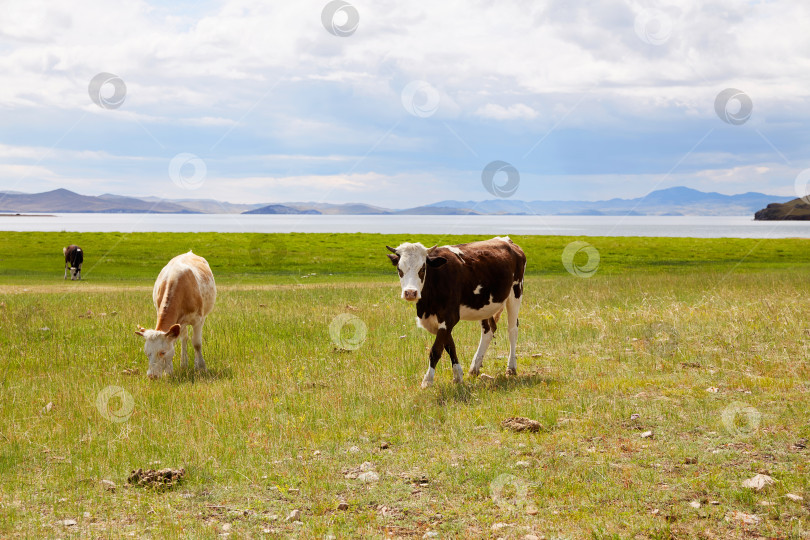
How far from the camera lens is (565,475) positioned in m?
7.30

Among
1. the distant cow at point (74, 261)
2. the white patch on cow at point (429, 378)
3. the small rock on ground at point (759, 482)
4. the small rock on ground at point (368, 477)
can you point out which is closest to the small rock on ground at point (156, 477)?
the small rock on ground at point (368, 477)

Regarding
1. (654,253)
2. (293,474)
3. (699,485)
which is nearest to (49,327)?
(293,474)

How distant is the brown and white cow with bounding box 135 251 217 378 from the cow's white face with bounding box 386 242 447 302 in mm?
4802

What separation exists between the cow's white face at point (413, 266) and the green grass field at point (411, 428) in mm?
1744

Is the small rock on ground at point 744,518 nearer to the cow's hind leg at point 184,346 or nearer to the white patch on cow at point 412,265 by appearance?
the white patch on cow at point 412,265

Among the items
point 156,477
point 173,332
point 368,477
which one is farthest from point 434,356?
point 156,477

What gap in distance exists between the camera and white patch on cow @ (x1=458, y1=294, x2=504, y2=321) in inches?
489

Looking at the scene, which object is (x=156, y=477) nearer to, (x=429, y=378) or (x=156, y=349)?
(x=429, y=378)

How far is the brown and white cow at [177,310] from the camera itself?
1313cm

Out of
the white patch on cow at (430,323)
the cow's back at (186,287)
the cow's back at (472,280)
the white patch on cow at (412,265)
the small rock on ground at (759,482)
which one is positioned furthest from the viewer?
the cow's back at (186,287)

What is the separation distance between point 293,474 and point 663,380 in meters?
7.09

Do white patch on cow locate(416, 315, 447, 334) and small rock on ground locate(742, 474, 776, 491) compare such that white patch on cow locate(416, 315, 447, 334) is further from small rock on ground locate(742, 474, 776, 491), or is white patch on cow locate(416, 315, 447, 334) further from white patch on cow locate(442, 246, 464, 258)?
small rock on ground locate(742, 474, 776, 491)

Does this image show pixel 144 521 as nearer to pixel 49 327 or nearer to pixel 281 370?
pixel 281 370

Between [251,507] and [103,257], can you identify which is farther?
[103,257]
